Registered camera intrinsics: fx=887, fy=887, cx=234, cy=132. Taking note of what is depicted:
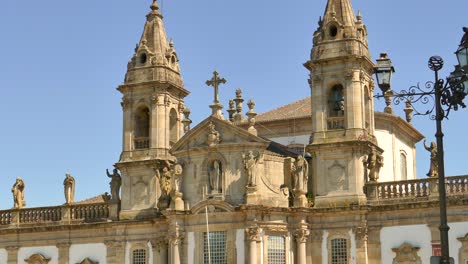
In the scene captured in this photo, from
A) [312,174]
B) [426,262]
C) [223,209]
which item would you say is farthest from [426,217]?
[223,209]

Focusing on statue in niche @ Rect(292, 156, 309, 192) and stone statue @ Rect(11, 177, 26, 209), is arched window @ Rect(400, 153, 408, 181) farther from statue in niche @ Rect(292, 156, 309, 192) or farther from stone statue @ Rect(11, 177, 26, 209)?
stone statue @ Rect(11, 177, 26, 209)

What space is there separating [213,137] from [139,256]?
716cm

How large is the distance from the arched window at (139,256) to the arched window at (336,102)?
11.0 meters

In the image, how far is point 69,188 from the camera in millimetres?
44719

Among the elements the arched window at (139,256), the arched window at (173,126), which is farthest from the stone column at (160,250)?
the arched window at (173,126)

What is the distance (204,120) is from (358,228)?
8367 millimetres

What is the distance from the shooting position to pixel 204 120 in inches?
1570

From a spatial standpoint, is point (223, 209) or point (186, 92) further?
point (186, 92)

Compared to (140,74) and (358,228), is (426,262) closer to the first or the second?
(358,228)

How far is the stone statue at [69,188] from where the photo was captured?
4465 centimetres

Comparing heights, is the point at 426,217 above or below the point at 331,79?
below

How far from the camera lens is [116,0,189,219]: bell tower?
42.7 meters

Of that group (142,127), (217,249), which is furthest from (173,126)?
(217,249)

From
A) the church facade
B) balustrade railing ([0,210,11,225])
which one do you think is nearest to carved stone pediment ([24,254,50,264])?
the church facade
